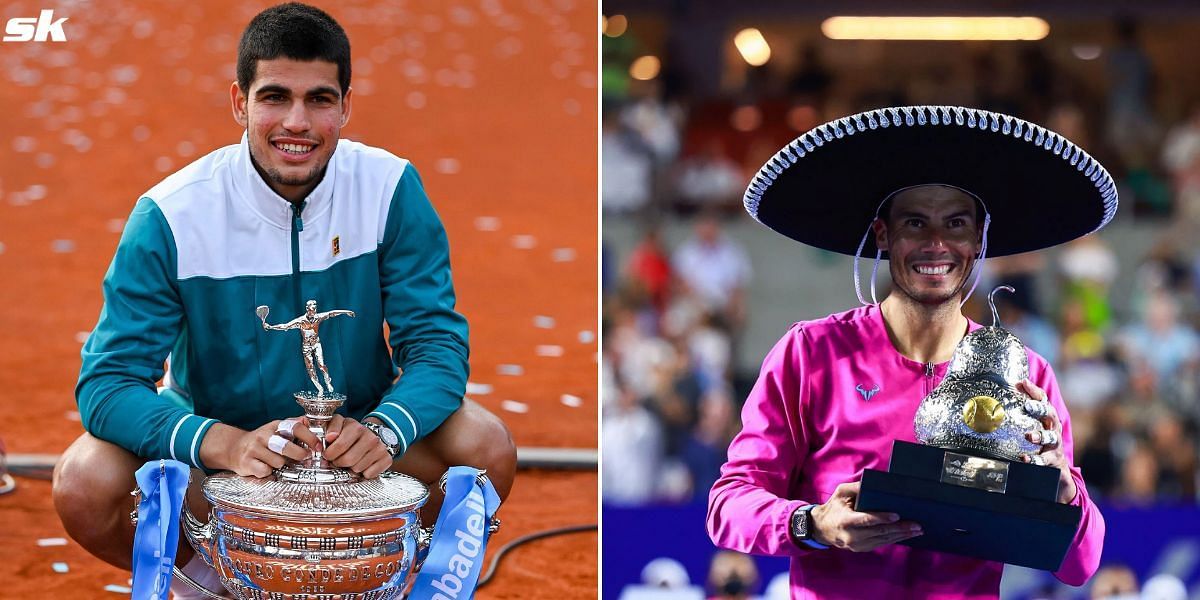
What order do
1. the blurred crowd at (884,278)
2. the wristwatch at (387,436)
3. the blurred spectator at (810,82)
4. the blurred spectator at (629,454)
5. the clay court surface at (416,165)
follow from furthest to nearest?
the blurred spectator at (810,82)
the blurred crowd at (884,278)
the blurred spectator at (629,454)
the clay court surface at (416,165)
the wristwatch at (387,436)

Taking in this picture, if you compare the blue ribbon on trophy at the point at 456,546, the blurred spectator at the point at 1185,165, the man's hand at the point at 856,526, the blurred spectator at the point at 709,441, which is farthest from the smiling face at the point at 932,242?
the blurred spectator at the point at 1185,165

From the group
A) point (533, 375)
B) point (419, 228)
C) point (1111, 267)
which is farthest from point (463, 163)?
point (419, 228)

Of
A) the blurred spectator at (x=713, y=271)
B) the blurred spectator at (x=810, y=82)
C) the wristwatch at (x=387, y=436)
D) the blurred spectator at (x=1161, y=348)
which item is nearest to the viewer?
the wristwatch at (x=387, y=436)

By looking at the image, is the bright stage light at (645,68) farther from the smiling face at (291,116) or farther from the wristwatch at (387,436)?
the wristwatch at (387,436)

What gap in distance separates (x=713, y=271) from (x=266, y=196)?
19.2ft

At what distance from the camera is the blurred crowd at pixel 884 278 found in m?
7.43

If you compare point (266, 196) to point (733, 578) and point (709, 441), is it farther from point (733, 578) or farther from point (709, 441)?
point (709, 441)

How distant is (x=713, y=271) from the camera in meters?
8.55

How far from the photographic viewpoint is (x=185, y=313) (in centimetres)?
285

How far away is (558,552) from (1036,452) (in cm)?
179

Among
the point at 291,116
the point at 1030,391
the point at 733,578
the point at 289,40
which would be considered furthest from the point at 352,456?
the point at 733,578

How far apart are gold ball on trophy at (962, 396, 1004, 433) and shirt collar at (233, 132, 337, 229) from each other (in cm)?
126

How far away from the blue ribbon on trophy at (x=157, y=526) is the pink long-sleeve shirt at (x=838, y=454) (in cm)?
93

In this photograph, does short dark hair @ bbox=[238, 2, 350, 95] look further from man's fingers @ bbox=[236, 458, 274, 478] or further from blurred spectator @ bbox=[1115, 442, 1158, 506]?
blurred spectator @ bbox=[1115, 442, 1158, 506]
